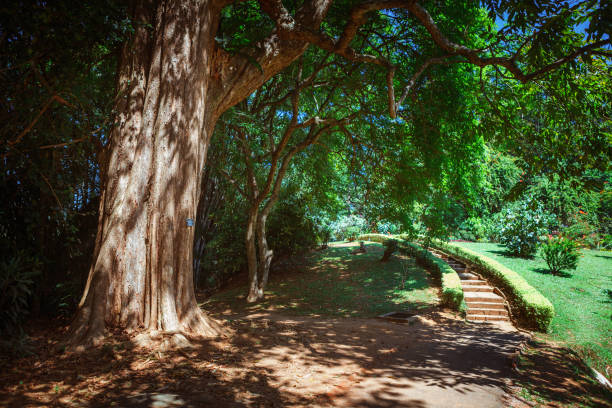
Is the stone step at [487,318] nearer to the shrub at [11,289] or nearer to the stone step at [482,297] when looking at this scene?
the stone step at [482,297]

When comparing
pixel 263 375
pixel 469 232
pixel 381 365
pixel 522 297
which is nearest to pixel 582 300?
pixel 522 297

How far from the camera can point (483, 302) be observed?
1067cm

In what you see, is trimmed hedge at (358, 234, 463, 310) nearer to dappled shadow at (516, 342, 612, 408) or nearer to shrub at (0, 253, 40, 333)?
dappled shadow at (516, 342, 612, 408)

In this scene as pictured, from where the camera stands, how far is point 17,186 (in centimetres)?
498

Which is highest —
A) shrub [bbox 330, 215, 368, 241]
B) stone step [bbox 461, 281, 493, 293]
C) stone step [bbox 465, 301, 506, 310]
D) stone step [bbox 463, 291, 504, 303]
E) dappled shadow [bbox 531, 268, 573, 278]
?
shrub [bbox 330, 215, 368, 241]

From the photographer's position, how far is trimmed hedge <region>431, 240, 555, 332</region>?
8.87 meters

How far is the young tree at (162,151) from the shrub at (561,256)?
1050 centimetres

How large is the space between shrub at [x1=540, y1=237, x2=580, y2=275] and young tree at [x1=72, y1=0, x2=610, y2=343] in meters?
→ 10.5

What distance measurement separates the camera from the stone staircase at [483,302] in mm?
10147

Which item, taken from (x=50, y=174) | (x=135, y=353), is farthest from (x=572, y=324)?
(x=50, y=174)

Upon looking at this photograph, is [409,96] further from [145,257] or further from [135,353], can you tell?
[135,353]

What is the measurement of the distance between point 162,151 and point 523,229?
15.8m

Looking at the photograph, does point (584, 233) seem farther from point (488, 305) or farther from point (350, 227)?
point (488, 305)

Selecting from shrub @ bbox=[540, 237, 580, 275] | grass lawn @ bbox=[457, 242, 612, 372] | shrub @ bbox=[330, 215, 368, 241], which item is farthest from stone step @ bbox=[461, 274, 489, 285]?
shrub @ bbox=[330, 215, 368, 241]
